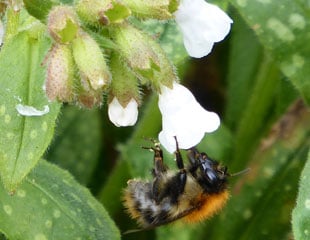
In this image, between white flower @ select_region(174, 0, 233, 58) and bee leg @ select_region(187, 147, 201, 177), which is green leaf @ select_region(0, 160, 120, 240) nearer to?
bee leg @ select_region(187, 147, 201, 177)

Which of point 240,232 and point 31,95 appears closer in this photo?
point 31,95

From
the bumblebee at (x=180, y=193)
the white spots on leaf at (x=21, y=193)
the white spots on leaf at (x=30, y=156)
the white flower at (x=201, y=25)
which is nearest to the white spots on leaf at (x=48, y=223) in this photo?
the white spots on leaf at (x=21, y=193)

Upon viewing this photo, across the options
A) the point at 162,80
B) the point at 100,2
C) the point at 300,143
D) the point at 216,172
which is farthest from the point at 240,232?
the point at 100,2

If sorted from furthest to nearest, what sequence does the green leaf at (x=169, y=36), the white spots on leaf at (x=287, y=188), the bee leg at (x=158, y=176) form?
the white spots on leaf at (x=287, y=188) < the green leaf at (x=169, y=36) < the bee leg at (x=158, y=176)

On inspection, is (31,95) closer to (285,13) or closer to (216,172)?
(216,172)

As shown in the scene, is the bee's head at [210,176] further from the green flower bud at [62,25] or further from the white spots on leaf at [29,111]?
the green flower bud at [62,25]

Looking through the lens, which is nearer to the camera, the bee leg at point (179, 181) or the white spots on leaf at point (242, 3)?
the bee leg at point (179, 181)
